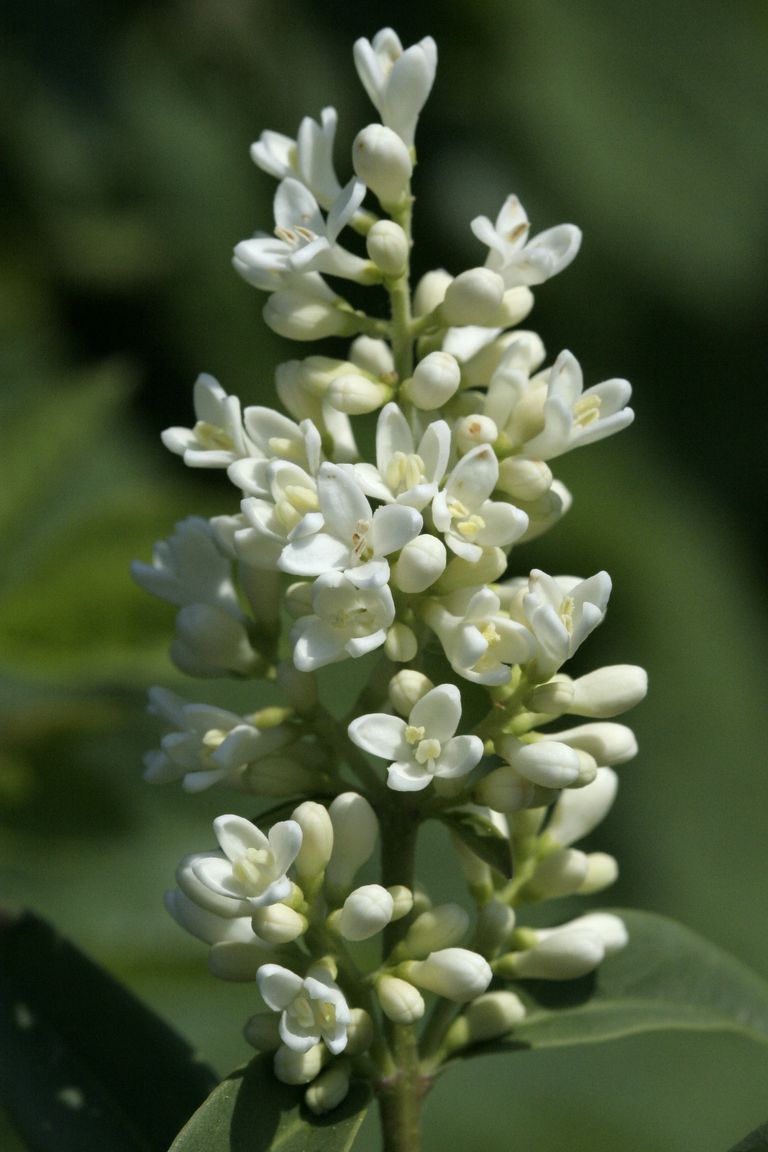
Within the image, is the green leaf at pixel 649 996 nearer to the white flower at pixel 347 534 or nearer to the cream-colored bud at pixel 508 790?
the cream-colored bud at pixel 508 790

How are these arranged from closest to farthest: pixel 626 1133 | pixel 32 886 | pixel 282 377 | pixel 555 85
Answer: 1. pixel 282 377
2. pixel 32 886
3. pixel 626 1133
4. pixel 555 85

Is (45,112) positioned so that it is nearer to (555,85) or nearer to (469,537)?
(555,85)

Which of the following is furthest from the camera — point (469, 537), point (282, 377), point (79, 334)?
point (79, 334)

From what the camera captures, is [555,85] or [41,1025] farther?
[555,85]

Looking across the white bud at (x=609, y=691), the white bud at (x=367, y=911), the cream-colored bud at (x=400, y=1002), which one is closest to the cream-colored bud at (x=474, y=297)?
the white bud at (x=609, y=691)

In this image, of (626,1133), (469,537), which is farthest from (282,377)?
(626,1133)

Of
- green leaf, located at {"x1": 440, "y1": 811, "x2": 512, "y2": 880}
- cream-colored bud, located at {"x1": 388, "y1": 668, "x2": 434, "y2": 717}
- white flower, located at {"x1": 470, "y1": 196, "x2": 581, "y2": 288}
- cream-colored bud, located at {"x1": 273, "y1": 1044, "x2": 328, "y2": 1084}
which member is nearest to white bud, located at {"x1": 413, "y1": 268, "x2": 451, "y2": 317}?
white flower, located at {"x1": 470, "y1": 196, "x2": 581, "y2": 288}

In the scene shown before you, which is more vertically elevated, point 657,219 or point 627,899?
point 657,219

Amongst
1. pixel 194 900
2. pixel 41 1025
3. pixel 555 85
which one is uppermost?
pixel 555 85

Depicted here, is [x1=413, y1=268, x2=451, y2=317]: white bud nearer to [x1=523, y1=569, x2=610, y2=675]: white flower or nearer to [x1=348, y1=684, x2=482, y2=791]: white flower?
[x1=523, y1=569, x2=610, y2=675]: white flower
